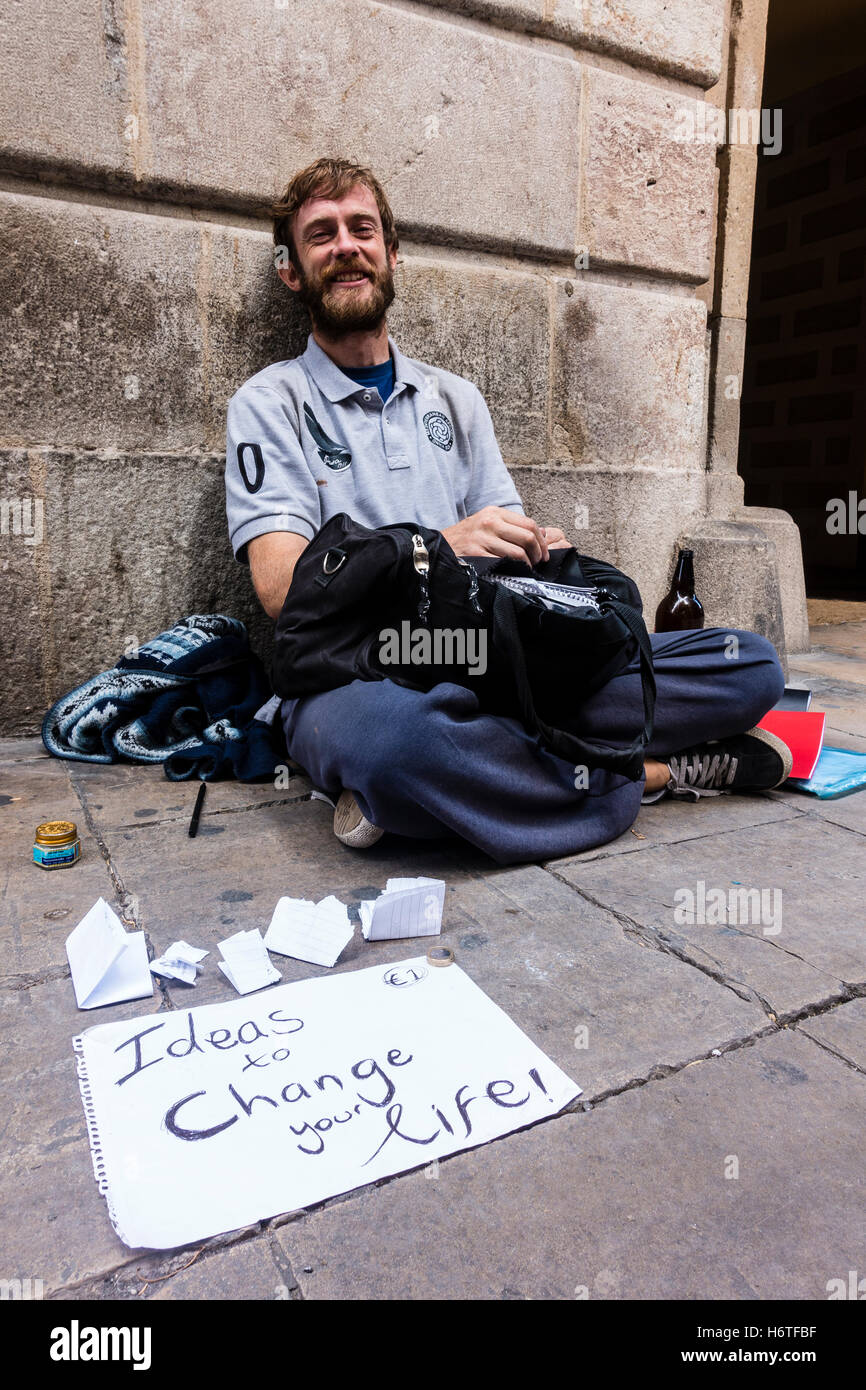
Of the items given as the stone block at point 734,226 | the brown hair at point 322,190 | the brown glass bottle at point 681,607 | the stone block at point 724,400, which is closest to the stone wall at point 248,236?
the brown hair at point 322,190

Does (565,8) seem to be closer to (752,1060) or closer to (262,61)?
(262,61)

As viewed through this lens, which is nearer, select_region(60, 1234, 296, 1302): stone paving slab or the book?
select_region(60, 1234, 296, 1302): stone paving slab

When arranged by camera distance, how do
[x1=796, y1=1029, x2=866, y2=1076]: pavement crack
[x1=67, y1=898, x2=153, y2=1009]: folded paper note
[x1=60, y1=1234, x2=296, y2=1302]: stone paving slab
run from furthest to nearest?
1. [x1=67, y1=898, x2=153, y2=1009]: folded paper note
2. [x1=796, y1=1029, x2=866, y2=1076]: pavement crack
3. [x1=60, y1=1234, x2=296, y2=1302]: stone paving slab

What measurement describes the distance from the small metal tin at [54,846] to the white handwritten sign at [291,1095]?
2.01ft

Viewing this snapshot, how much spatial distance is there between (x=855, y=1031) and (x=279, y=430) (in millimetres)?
1858

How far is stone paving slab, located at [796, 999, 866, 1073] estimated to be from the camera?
3.96 feet

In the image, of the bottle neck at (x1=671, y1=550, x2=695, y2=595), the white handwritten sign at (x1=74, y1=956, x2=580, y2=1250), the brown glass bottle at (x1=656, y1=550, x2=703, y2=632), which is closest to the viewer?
the white handwritten sign at (x1=74, y1=956, x2=580, y2=1250)

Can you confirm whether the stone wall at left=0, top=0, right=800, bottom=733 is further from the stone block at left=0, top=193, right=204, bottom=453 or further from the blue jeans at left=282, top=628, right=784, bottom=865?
the blue jeans at left=282, top=628, right=784, bottom=865

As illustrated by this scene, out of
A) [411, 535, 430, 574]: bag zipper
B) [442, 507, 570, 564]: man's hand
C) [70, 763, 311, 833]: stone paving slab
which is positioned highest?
[442, 507, 570, 564]: man's hand

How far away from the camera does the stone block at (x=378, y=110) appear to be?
8.09 ft

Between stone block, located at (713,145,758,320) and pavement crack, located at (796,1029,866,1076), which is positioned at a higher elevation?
stone block, located at (713,145,758,320)

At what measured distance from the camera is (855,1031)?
1258 millimetres

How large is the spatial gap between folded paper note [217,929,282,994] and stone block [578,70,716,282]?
9.34 feet

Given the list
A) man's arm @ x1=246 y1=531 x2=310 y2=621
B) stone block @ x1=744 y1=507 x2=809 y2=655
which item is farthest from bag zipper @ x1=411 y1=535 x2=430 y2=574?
stone block @ x1=744 y1=507 x2=809 y2=655
